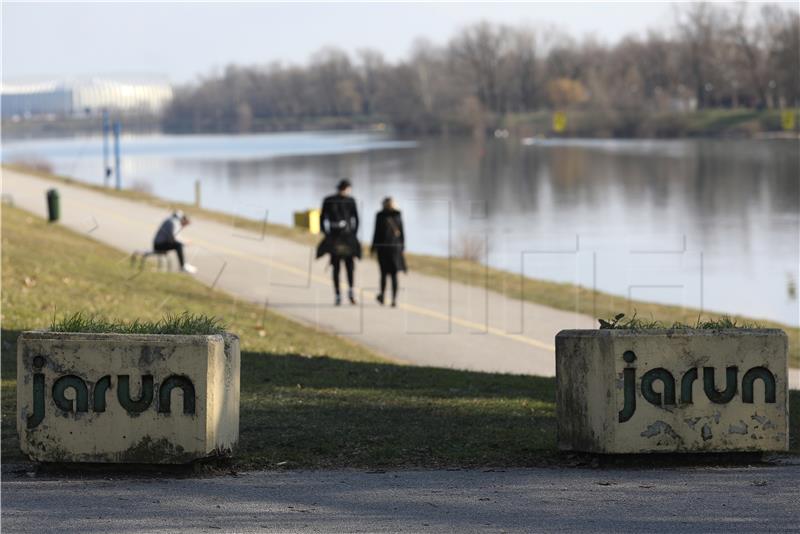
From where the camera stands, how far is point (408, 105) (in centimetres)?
15700

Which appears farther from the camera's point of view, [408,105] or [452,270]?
[408,105]

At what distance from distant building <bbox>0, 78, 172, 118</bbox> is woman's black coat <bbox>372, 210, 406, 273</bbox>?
249 ft

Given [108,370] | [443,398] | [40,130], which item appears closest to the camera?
[108,370]

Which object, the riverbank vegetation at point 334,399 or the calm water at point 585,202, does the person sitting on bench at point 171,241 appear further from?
the riverbank vegetation at point 334,399

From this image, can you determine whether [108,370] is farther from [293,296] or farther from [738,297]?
[738,297]

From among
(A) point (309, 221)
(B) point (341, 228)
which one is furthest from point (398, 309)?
(A) point (309, 221)

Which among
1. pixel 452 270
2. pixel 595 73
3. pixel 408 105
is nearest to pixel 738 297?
pixel 452 270

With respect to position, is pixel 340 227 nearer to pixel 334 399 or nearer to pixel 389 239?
pixel 389 239

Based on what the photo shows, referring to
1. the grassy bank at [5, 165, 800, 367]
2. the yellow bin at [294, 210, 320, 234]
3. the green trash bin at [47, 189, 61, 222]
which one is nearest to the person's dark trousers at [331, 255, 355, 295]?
the grassy bank at [5, 165, 800, 367]

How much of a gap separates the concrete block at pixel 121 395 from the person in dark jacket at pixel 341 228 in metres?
11.0

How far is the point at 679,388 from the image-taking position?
27.1 feet

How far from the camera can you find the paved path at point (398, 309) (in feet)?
54.7

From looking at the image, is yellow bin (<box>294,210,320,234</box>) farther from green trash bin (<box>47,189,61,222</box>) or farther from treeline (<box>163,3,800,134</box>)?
treeline (<box>163,3,800,134</box>)

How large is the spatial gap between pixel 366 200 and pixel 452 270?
2733cm
